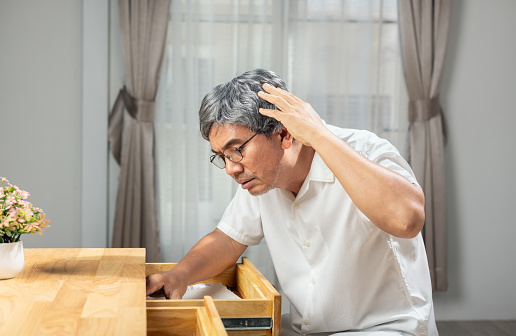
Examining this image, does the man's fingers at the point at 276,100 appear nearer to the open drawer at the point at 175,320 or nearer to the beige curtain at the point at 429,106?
the open drawer at the point at 175,320

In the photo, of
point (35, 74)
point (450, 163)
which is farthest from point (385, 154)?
point (35, 74)

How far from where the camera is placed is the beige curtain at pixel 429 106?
3707 mm

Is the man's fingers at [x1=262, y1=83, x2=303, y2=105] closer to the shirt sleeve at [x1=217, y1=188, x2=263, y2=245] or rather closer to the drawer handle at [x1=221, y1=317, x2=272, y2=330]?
the shirt sleeve at [x1=217, y1=188, x2=263, y2=245]

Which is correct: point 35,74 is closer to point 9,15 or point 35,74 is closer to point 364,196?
point 9,15

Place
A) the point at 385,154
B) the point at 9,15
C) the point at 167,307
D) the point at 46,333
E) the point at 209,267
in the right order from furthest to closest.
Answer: the point at 9,15
the point at 209,267
the point at 385,154
the point at 167,307
the point at 46,333

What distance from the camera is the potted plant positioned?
153 centimetres

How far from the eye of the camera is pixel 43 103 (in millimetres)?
3576

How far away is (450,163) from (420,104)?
470 mm

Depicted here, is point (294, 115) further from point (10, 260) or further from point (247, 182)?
point (10, 260)

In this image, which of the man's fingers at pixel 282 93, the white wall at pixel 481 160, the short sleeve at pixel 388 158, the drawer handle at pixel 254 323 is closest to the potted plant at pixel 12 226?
the drawer handle at pixel 254 323

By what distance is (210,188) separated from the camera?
12.1 ft

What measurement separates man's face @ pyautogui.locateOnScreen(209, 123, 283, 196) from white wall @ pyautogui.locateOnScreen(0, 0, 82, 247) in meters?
2.13

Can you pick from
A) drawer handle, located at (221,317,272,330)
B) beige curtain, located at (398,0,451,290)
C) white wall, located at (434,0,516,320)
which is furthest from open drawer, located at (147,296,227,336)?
white wall, located at (434,0,516,320)

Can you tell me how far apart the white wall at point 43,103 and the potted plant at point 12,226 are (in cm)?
210
